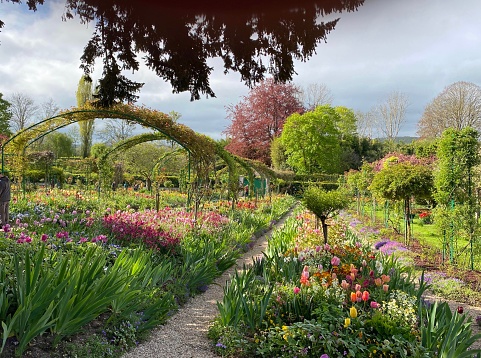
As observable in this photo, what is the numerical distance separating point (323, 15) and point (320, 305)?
2.21 m

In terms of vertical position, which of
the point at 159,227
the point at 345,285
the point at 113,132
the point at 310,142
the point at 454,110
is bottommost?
the point at 345,285

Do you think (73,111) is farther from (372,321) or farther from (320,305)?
(372,321)

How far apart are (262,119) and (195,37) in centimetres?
3233

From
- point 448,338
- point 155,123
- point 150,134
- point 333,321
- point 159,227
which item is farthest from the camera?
point 150,134

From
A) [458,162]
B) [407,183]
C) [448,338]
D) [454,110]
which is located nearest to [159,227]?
[448,338]

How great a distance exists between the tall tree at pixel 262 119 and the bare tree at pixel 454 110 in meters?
11.0

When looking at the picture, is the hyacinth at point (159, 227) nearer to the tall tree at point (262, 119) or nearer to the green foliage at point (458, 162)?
the green foliage at point (458, 162)

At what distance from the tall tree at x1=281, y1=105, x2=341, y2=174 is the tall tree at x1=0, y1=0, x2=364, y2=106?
27491mm

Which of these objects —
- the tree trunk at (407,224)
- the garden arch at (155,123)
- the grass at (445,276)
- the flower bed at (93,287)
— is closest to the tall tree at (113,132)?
the garden arch at (155,123)

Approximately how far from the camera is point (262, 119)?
35062mm

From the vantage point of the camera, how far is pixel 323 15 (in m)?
2.68

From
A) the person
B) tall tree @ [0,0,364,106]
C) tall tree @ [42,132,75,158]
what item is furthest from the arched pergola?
tall tree @ [42,132,75,158]

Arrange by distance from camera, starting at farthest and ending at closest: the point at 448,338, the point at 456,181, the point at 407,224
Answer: the point at 407,224 → the point at 456,181 → the point at 448,338

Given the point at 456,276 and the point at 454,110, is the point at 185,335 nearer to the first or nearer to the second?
the point at 456,276
